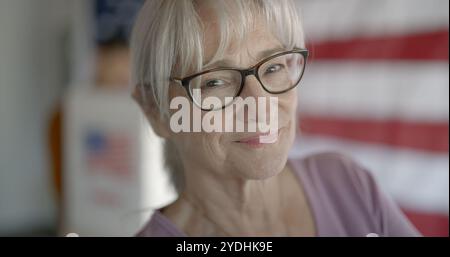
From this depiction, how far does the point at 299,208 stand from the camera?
57cm

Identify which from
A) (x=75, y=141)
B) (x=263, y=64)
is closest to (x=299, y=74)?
(x=263, y=64)

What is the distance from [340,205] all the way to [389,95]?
0.25m

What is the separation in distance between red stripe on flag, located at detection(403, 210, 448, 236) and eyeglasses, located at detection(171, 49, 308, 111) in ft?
0.88

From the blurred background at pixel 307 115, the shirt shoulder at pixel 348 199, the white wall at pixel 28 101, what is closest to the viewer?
the shirt shoulder at pixel 348 199

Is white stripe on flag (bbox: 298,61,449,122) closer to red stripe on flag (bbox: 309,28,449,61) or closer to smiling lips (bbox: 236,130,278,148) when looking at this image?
red stripe on flag (bbox: 309,28,449,61)

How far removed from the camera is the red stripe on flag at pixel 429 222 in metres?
0.65

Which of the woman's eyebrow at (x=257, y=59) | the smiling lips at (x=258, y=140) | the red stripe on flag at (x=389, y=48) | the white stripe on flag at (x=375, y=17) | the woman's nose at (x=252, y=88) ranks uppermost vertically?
the white stripe on flag at (x=375, y=17)

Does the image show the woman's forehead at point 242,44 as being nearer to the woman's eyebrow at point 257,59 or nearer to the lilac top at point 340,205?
the woman's eyebrow at point 257,59

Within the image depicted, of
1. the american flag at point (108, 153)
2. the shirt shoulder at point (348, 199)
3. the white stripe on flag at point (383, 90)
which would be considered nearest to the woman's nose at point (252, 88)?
the shirt shoulder at point (348, 199)

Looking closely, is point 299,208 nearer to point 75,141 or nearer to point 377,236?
point 377,236

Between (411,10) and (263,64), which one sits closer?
(263,64)

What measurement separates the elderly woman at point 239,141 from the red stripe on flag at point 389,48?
9.2 inches
